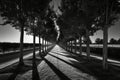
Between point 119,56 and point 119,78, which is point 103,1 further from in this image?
point 119,56

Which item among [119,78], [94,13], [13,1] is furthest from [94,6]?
[13,1]

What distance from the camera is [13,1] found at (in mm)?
9859

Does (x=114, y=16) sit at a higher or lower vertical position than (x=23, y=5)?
lower

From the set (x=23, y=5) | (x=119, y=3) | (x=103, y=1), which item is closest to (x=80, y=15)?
(x=103, y=1)

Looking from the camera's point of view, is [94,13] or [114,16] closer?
[94,13]

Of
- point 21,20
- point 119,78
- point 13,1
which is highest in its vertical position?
point 13,1

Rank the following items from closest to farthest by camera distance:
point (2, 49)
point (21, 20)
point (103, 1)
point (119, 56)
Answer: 1. point (103, 1)
2. point (21, 20)
3. point (119, 56)
4. point (2, 49)

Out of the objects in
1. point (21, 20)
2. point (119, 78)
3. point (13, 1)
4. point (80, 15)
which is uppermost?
point (13, 1)

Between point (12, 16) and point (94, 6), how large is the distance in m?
7.89

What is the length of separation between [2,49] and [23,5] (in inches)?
699

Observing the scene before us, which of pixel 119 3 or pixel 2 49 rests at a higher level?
pixel 119 3

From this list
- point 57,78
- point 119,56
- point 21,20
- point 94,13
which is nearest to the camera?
point 57,78

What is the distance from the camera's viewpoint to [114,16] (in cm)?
1084

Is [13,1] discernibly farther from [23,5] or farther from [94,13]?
[94,13]
